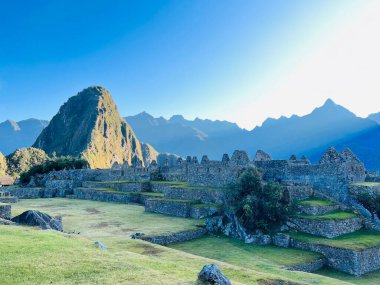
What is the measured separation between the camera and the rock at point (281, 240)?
2080 cm

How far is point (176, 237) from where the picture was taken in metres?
22.4

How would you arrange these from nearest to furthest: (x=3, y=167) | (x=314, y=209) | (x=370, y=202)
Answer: (x=314, y=209), (x=370, y=202), (x=3, y=167)

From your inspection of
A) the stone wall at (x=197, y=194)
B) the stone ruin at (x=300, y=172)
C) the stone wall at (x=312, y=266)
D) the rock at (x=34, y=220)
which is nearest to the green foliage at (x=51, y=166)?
the stone wall at (x=197, y=194)

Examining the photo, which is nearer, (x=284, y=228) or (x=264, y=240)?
(x=264, y=240)

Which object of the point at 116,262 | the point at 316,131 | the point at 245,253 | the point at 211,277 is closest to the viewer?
the point at 211,277

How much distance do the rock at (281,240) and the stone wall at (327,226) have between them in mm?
1531

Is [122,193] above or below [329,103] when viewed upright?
below

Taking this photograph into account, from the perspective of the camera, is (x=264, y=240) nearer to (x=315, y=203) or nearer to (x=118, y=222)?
(x=315, y=203)

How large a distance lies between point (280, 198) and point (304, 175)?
5200mm

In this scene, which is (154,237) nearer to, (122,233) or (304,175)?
(122,233)

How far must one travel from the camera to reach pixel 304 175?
88.7 feet

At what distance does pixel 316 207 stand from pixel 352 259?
4.93 m

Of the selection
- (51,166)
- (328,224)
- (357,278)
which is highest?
(51,166)

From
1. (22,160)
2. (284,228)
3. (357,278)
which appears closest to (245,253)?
(284,228)
